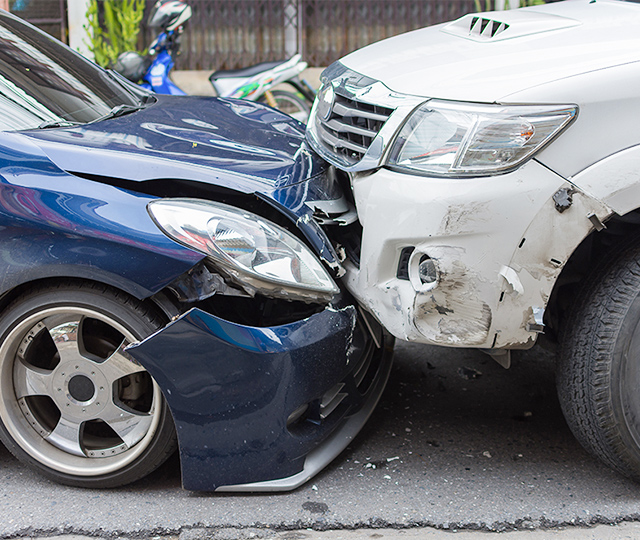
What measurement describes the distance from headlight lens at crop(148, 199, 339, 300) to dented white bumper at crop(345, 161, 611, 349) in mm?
224

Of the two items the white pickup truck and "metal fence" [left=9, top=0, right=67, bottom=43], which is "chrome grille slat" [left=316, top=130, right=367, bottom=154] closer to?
the white pickup truck

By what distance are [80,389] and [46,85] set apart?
1.22m

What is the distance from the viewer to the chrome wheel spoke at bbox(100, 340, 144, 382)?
88.7 inches

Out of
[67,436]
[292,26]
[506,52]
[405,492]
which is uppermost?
[506,52]

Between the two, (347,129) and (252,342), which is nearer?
(252,342)

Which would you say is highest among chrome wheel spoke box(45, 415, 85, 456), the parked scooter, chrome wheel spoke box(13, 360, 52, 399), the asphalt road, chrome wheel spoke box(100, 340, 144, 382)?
the parked scooter

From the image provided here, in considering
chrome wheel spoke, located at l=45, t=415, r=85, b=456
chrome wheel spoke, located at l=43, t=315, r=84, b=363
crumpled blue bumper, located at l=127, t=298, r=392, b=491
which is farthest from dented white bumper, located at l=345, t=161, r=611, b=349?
chrome wheel spoke, located at l=45, t=415, r=85, b=456

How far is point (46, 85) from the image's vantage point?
272cm

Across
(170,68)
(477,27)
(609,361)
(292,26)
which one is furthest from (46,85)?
(292,26)

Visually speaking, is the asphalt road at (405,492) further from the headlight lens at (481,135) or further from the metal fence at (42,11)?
the metal fence at (42,11)

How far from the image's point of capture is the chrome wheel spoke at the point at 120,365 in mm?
2254

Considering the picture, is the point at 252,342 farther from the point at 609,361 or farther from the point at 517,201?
the point at 609,361

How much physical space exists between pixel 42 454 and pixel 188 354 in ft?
2.27

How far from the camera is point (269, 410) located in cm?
219
